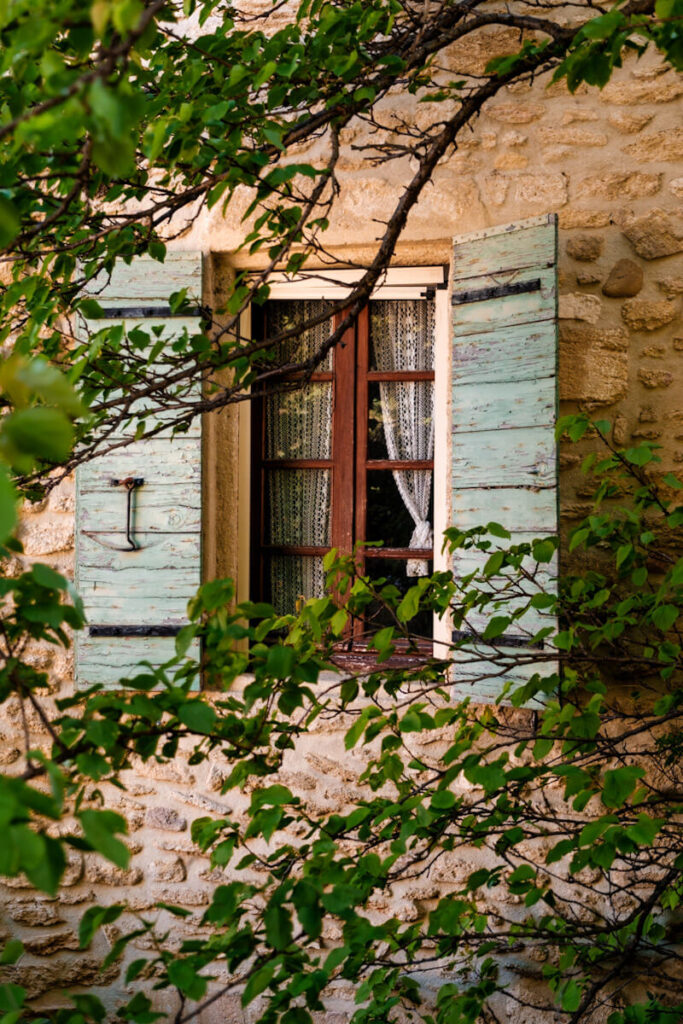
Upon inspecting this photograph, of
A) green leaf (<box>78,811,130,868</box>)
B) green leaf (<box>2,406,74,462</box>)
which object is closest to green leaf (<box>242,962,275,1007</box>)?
green leaf (<box>78,811,130,868</box>)

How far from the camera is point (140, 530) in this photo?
2918mm

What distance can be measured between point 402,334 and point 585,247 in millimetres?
693

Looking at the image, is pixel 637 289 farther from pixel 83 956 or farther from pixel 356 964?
pixel 83 956

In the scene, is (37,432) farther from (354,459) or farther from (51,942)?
(51,942)

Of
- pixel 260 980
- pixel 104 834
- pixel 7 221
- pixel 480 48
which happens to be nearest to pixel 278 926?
pixel 260 980

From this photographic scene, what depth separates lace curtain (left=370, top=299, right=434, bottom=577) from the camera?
312cm

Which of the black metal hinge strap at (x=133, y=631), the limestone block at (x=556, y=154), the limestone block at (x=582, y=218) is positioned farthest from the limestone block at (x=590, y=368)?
the black metal hinge strap at (x=133, y=631)

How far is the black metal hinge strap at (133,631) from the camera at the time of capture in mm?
2863

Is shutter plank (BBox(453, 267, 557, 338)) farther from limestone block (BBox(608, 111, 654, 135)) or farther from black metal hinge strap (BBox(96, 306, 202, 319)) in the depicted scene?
black metal hinge strap (BBox(96, 306, 202, 319))

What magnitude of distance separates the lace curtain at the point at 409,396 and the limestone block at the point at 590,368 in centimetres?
50

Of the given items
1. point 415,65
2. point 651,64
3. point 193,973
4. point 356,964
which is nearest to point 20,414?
point 193,973

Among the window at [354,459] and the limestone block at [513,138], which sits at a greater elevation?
the limestone block at [513,138]

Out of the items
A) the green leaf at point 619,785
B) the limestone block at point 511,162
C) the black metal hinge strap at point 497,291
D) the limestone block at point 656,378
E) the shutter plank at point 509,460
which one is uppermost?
the limestone block at point 511,162

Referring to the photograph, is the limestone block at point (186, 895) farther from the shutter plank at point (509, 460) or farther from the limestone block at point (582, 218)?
the limestone block at point (582, 218)
